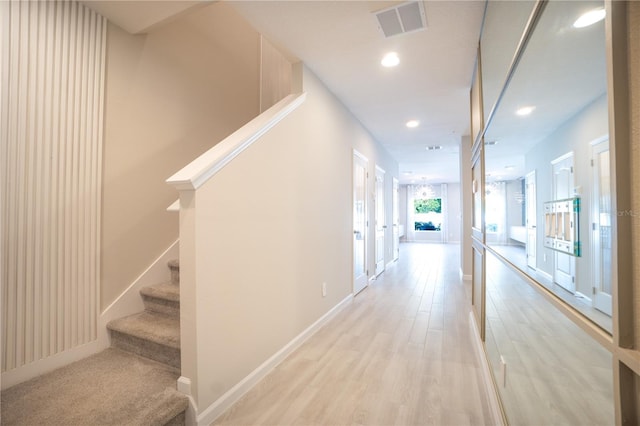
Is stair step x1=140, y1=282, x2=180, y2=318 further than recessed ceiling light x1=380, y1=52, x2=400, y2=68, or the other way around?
recessed ceiling light x1=380, y1=52, x2=400, y2=68

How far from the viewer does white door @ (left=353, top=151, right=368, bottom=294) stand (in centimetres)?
425

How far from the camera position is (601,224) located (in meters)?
0.57

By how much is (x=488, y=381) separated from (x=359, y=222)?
2704 millimetres

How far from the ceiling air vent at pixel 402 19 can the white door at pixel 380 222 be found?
3416 mm

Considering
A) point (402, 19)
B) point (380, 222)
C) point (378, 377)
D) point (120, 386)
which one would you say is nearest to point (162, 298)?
point (120, 386)

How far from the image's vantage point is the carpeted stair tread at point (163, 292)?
2295 mm

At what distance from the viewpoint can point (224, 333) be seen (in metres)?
1.83

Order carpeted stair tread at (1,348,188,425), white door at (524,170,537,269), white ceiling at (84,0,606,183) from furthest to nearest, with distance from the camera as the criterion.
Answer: carpeted stair tread at (1,348,188,425) → white door at (524,170,537,269) → white ceiling at (84,0,606,183)

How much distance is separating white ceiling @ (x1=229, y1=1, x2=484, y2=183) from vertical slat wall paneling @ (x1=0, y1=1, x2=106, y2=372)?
122 cm

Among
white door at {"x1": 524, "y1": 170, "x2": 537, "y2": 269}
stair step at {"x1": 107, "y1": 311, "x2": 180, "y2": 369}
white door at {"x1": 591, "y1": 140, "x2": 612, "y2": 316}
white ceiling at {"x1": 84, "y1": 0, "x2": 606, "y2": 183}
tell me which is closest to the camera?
white door at {"x1": 591, "y1": 140, "x2": 612, "y2": 316}

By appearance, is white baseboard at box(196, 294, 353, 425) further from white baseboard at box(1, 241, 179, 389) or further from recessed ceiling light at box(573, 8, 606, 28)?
recessed ceiling light at box(573, 8, 606, 28)

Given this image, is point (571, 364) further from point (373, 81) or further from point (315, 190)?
point (373, 81)

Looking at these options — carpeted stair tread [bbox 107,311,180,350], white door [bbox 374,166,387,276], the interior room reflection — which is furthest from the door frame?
white door [bbox 374,166,387,276]

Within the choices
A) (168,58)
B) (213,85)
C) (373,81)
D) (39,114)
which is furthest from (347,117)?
(39,114)
